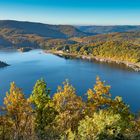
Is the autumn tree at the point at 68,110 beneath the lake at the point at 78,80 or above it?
above

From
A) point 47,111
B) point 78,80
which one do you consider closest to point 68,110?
point 47,111

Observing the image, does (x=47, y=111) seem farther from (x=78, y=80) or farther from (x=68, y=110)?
(x=78, y=80)

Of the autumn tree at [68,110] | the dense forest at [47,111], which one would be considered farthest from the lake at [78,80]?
the autumn tree at [68,110]

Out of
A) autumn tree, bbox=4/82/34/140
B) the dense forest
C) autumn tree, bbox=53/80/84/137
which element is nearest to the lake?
the dense forest

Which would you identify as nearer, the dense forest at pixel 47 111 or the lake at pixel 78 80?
the dense forest at pixel 47 111

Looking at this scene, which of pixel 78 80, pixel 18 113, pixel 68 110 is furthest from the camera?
pixel 78 80

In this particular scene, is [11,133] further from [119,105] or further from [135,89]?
[135,89]

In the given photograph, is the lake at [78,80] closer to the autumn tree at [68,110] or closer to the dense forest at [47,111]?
the dense forest at [47,111]

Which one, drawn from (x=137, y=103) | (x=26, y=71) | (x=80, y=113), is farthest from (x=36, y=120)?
(x=26, y=71)

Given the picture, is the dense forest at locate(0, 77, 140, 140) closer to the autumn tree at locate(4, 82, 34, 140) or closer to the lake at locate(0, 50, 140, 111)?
the autumn tree at locate(4, 82, 34, 140)

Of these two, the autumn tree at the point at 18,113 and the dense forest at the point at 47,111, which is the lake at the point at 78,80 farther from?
the autumn tree at the point at 18,113

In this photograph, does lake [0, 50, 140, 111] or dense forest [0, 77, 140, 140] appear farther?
lake [0, 50, 140, 111]
